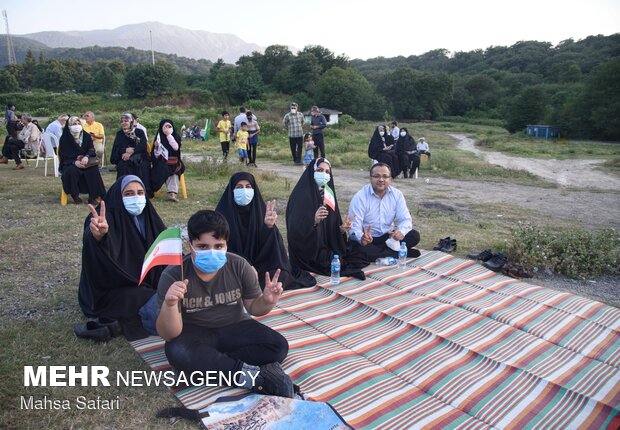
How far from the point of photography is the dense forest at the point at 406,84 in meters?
39.8

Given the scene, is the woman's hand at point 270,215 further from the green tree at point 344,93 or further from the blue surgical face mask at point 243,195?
the green tree at point 344,93

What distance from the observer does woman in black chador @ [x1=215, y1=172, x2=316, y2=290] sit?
13.8ft

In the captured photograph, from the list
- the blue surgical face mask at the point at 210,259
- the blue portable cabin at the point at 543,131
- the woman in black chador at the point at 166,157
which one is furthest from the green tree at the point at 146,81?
the blue surgical face mask at the point at 210,259

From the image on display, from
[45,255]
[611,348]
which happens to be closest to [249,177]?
[45,255]

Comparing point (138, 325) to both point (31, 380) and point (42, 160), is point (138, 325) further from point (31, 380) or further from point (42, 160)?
point (42, 160)

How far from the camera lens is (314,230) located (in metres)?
4.91

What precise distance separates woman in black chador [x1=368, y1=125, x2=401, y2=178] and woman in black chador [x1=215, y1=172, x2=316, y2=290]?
895 cm

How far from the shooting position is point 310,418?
251cm

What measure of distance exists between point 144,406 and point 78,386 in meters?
0.48

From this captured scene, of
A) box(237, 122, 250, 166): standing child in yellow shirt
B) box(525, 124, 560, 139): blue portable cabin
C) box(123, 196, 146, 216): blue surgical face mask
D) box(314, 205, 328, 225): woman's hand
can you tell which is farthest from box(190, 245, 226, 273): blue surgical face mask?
box(525, 124, 560, 139): blue portable cabin

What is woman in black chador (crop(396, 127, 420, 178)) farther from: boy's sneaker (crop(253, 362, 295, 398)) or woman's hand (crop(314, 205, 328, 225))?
boy's sneaker (crop(253, 362, 295, 398))

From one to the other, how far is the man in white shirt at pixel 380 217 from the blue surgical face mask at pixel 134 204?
7.96 feet

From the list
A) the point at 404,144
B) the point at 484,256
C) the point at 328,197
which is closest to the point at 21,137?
the point at 404,144

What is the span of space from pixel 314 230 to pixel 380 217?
36.9 inches
